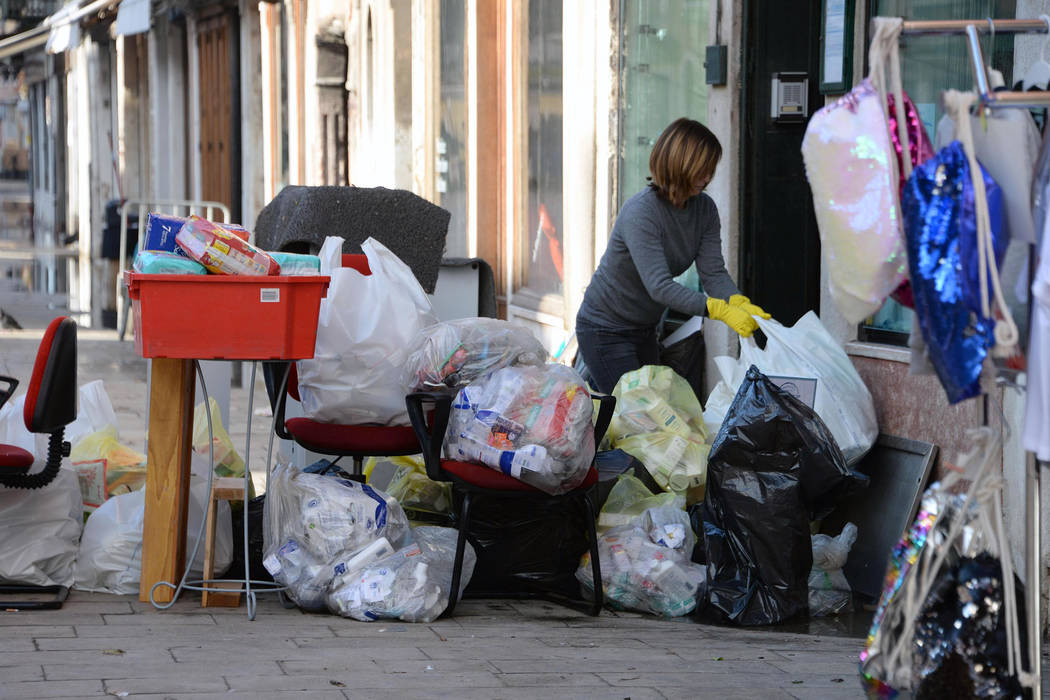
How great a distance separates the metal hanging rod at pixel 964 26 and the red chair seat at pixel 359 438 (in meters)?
2.67

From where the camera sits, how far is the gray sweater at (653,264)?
5.52 meters

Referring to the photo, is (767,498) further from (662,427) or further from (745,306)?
(662,427)

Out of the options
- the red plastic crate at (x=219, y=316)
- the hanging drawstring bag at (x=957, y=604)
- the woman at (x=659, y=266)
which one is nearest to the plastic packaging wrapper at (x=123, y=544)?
the red plastic crate at (x=219, y=316)

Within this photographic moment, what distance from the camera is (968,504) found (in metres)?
2.88

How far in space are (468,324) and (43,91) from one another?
120ft

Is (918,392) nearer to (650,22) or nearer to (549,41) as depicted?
(650,22)

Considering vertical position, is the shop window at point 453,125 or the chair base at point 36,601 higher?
the shop window at point 453,125

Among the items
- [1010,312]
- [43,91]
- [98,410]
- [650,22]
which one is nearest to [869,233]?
[1010,312]

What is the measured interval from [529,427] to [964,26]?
215 cm

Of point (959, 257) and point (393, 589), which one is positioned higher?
point (959, 257)

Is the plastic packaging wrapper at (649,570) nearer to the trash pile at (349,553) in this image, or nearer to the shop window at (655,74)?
the trash pile at (349,553)

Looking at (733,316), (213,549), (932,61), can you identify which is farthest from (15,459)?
(932,61)

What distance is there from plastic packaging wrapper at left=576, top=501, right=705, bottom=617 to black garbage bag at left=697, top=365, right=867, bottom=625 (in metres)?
0.11

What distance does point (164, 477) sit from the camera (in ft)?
15.6
